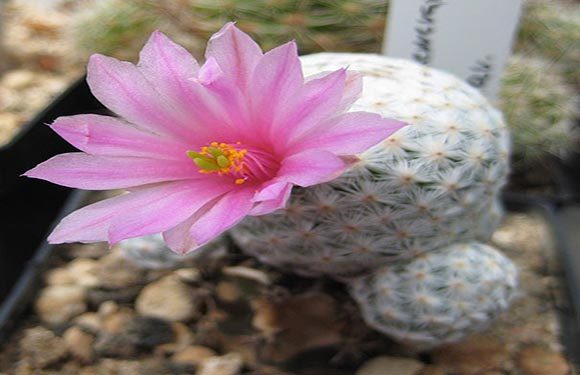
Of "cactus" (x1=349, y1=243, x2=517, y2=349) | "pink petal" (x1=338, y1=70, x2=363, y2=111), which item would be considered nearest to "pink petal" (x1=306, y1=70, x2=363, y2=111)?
"pink petal" (x1=338, y1=70, x2=363, y2=111)

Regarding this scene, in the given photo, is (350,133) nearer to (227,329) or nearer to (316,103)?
(316,103)

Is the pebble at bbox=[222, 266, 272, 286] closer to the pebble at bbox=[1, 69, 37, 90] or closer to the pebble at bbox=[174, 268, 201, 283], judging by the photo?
the pebble at bbox=[174, 268, 201, 283]

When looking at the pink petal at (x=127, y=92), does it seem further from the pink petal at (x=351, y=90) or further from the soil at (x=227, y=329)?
the soil at (x=227, y=329)

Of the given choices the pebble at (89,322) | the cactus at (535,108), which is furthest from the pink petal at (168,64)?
the cactus at (535,108)

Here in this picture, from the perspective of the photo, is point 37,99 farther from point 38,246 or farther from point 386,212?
point 386,212

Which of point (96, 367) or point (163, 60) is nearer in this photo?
point (163, 60)

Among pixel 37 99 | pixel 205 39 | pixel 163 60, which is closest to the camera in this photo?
pixel 163 60

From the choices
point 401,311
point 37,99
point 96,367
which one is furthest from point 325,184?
point 37,99
